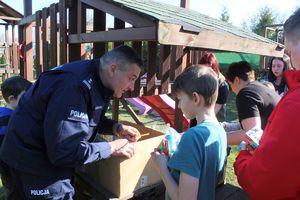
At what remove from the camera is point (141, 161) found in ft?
7.08

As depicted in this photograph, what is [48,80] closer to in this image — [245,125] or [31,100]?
[31,100]

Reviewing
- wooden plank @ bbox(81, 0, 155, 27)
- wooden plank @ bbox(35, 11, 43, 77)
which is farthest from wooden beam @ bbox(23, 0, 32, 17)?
wooden plank @ bbox(81, 0, 155, 27)

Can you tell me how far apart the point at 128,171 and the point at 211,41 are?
1052 mm

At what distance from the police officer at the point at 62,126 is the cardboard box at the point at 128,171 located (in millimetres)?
104

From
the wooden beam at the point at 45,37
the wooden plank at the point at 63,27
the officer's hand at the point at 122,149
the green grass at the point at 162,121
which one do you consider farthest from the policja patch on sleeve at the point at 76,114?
the wooden beam at the point at 45,37

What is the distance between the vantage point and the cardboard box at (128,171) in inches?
81.4

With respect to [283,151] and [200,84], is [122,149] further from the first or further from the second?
[283,151]

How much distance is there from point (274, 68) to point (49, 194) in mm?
4727

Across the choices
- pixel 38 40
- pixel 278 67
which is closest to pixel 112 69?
pixel 38 40

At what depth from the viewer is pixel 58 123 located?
1729 mm

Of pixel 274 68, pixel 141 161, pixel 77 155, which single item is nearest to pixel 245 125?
pixel 141 161

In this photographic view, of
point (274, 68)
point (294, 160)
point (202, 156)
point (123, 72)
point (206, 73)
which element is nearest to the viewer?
point (294, 160)

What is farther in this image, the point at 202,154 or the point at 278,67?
the point at 278,67

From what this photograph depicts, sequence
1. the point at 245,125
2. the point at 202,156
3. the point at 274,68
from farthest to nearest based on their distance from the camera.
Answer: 1. the point at 274,68
2. the point at 245,125
3. the point at 202,156
